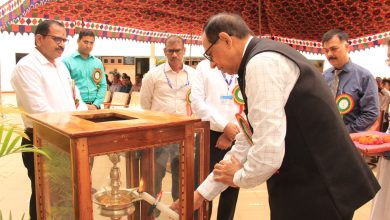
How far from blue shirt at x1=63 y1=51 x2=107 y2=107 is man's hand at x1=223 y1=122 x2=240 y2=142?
1.57 meters

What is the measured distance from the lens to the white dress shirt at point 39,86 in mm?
1963

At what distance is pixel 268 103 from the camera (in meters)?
0.93

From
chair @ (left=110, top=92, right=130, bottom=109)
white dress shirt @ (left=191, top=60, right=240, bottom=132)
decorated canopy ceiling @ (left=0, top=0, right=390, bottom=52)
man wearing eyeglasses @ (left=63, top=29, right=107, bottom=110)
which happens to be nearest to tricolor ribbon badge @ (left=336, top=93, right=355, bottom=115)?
decorated canopy ceiling @ (left=0, top=0, right=390, bottom=52)

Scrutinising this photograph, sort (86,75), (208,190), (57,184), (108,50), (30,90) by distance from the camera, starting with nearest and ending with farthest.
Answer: (57,184)
(208,190)
(30,90)
(86,75)
(108,50)

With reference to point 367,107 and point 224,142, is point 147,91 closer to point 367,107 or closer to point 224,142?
point 224,142

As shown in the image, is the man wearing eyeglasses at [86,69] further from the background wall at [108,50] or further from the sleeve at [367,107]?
the background wall at [108,50]

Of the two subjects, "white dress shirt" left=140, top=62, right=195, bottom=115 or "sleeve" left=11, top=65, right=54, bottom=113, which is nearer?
"sleeve" left=11, top=65, right=54, bottom=113

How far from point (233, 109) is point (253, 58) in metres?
1.48

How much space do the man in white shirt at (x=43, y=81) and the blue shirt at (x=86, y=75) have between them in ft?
2.86

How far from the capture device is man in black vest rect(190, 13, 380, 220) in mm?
948

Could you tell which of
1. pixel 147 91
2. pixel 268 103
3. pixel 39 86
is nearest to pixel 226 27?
pixel 268 103

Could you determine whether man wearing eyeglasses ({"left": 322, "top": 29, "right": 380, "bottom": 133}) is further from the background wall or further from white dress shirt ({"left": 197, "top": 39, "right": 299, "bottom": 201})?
the background wall

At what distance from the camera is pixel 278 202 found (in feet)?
3.85

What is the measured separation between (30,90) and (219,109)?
4.24ft
